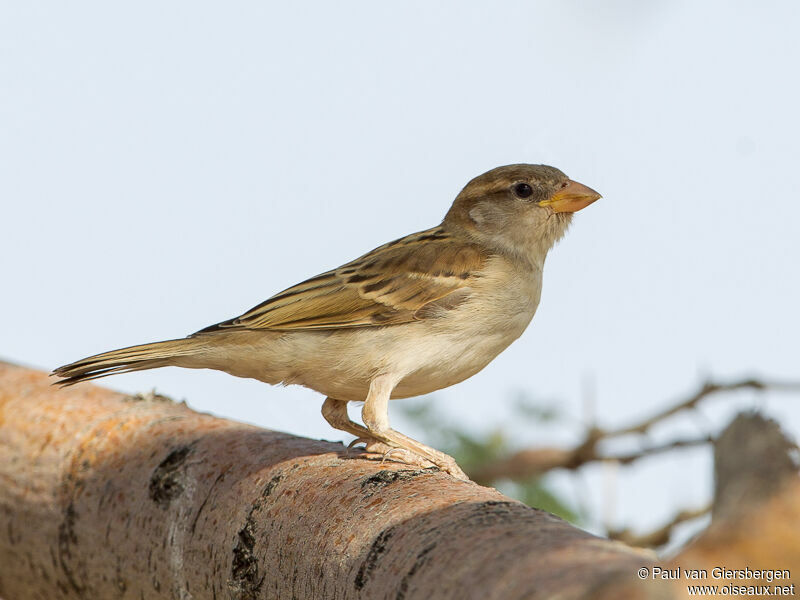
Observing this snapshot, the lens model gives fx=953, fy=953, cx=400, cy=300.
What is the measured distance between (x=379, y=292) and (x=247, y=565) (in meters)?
2.06

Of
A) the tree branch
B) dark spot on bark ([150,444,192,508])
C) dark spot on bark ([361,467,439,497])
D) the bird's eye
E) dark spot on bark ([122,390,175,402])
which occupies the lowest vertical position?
the tree branch

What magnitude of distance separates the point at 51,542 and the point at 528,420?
2.70m

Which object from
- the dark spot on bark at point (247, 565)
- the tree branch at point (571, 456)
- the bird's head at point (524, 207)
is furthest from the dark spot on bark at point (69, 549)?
the bird's head at point (524, 207)

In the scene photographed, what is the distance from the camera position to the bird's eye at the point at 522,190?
5.45 meters

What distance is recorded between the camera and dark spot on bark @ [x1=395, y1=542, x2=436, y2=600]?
2308 millimetres

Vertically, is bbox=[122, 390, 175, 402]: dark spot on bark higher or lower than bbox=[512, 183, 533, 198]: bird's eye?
lower

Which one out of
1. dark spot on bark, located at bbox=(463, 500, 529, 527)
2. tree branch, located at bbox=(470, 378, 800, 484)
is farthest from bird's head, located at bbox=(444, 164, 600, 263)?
dark spot on bark, located at bbox=(463, 500, 529, 527)

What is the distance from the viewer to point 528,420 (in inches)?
213

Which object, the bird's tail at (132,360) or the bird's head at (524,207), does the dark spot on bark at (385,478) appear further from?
the bird's head at (524,207)

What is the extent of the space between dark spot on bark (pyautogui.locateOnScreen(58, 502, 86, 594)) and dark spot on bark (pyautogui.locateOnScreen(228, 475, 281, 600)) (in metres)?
0.89

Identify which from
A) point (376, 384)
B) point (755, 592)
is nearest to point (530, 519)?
point (755, 592)

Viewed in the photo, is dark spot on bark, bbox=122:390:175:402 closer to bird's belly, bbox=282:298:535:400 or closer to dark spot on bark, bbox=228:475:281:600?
bird's belly, bbox=282:298:535:400

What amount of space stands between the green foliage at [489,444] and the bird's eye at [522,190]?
1.14 meters

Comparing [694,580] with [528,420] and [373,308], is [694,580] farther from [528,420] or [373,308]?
[528,420]
